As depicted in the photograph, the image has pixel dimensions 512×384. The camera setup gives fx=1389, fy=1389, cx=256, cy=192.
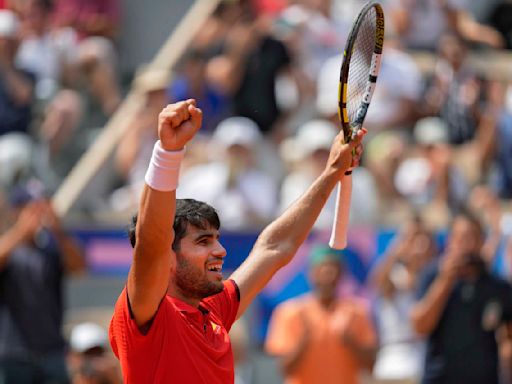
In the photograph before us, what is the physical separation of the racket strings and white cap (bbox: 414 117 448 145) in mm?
5332

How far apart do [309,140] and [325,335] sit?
205 cm

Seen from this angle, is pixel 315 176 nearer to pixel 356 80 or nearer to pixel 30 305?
pixel 30 305

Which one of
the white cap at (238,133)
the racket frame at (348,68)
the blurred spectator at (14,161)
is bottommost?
the blurred spectator at (14,161)

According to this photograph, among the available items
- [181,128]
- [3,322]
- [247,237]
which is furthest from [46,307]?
[181,128]

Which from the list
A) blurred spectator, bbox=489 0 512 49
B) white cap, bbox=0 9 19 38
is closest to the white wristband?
white cap, bbox=0 9 19 38

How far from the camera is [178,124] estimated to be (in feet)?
14.2

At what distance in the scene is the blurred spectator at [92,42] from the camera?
13.4m

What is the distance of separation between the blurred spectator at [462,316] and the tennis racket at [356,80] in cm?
362

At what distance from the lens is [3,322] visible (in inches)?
384

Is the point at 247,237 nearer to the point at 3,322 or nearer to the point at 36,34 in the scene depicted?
the point at 3,322

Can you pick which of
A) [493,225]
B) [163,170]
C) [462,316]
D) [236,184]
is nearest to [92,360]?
[462,316]

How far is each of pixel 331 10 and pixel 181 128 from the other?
8843 mm

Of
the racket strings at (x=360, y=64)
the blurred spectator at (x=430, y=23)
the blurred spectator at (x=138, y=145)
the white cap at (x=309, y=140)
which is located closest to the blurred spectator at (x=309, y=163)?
the white cap at (x=309, y=140)

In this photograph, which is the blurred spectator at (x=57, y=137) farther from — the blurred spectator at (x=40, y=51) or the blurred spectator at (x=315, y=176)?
the blurred spectator at (x=315, y=176)
